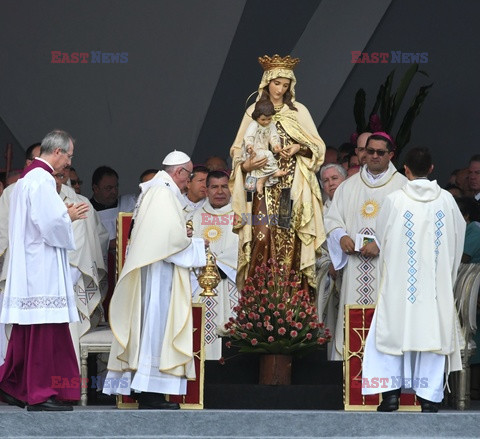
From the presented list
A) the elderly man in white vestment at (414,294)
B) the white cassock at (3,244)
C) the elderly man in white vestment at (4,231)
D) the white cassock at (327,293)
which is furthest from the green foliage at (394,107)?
the elderly man in white vestment at (414,294)

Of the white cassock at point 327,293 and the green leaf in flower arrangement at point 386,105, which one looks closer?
the white cassock at point 327,293

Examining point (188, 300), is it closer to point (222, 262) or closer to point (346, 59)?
point (222, 262)

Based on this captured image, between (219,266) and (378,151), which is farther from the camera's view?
(219,266)

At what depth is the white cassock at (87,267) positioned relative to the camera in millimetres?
12812

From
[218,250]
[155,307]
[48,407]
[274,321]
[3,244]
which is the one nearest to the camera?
[48,407]

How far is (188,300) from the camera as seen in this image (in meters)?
11.6

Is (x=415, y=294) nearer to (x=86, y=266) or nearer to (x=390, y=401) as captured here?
(x=390, y=401)

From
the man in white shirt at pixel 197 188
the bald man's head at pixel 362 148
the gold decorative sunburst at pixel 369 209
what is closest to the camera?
the gold decorative sunburst at pixel 369 209

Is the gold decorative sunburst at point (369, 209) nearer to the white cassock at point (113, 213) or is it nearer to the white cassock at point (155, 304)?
the white cassock at point (155, 304)

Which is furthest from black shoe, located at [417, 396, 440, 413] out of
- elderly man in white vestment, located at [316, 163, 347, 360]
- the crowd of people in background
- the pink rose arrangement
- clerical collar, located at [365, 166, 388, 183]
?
clerical collar, located at [365, 166, 388, 183]

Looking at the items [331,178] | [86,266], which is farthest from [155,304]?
[331,178]

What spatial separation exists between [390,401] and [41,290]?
2409mm
